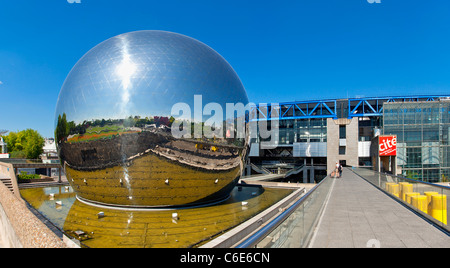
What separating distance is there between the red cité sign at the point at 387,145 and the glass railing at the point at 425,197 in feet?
82.5

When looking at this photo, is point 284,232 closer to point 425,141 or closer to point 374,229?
point 374,229

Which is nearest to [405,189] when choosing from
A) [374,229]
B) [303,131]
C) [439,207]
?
[439,207]

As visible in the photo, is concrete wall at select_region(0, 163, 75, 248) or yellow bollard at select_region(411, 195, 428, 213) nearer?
concrete wall at select_region(0, 163, 75, 248)

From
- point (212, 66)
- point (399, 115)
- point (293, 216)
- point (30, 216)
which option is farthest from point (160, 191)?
point (399, 115)

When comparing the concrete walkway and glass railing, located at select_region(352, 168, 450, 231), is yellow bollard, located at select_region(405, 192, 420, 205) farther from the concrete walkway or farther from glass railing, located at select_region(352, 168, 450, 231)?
the concrete walkway

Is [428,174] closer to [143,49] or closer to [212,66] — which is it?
[212,66]

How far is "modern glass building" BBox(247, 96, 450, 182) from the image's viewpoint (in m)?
34.2

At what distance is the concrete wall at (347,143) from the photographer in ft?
158

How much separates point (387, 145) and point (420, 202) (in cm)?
2978

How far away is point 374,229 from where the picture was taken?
6227mm

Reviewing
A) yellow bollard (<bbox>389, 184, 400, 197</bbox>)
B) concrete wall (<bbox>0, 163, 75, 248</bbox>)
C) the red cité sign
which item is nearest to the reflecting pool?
concrete wall (<bbox>0, 163, 75, 248</bbox>)

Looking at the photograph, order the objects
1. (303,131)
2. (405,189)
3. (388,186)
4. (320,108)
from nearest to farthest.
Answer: (405,189)
(388,186)
(303,131)
(320,108)

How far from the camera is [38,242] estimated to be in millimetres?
5812

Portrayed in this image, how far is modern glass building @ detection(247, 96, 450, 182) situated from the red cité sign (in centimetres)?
182
